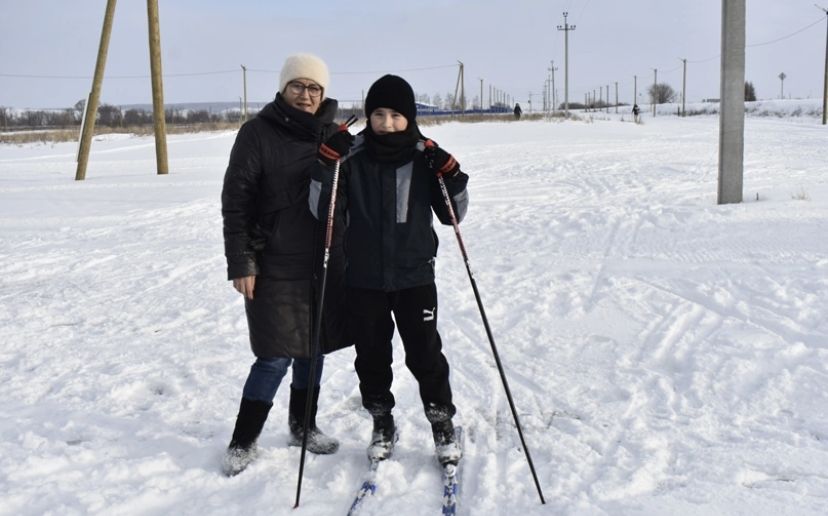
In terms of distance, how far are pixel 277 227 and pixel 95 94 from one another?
610 inches

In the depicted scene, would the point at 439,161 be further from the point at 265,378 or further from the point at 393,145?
the point at 265,378

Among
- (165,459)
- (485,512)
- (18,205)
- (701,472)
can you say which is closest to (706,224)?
(701,472)

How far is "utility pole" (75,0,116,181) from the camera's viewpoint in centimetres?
1577

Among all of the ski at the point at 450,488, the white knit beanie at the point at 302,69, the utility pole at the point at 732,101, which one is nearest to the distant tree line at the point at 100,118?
the utility pole at the point at 732,101

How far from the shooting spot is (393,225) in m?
2.95

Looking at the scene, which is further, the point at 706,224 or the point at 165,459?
the point at 706,224

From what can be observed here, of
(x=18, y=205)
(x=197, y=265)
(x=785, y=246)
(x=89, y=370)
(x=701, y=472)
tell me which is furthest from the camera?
(x=18, y=205)

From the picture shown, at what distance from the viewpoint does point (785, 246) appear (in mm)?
6375

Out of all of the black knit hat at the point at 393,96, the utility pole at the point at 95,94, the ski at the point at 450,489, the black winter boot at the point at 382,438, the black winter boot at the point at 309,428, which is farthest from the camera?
the utility pole at the point at 95,94

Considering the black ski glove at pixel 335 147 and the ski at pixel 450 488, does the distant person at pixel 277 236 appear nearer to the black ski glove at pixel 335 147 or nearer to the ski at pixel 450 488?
the black ski glove at pixel 335 147

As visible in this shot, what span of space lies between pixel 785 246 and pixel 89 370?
598 centimetres

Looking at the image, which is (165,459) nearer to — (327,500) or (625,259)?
(327,500)

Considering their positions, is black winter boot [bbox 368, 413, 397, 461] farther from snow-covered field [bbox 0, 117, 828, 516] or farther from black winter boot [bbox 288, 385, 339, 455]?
black winter boot [bbox 288, 385, 339, 455]

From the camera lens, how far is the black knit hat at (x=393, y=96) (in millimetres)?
2842
